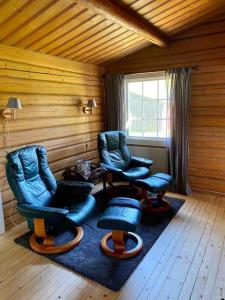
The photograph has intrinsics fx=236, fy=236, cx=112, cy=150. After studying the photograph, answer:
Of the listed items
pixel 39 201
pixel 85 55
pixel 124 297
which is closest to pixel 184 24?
pixel 85 55

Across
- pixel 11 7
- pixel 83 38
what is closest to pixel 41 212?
pixel 11 7

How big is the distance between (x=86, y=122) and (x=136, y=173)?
1.29 meters

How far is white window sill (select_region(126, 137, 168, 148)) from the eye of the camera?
4.14 metres

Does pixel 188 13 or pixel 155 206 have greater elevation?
pixel 188 13

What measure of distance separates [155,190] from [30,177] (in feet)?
5.11

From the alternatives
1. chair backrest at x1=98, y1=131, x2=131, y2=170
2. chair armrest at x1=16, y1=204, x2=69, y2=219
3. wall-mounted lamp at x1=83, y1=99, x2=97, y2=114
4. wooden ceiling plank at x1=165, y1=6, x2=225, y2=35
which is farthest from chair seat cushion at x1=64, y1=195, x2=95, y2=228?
wooden ceiling plank at x1=165, y1=6, x2=225, y2=35

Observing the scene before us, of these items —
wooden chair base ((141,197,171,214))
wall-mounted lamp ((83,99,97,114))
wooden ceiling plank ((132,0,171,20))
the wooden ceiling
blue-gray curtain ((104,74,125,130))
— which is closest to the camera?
the wooden ceiling

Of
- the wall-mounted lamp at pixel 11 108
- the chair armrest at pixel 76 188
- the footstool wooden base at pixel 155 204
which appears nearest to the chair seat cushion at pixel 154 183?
the footstool wooden base at pixel 155 204

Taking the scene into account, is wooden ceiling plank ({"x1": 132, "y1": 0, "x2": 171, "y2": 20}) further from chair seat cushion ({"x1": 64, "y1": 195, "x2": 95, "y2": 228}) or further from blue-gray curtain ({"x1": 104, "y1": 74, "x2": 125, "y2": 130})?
chair seat cushion ({"x1": 64, "y1": 195, "x2": 95, "y2": 228})

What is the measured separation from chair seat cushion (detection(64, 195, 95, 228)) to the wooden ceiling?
1948mm

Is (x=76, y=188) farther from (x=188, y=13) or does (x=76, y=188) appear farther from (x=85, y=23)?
(x=188, y=13)

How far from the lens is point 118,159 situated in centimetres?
403

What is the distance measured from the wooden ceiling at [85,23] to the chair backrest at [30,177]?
129cm

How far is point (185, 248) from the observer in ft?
8.02
